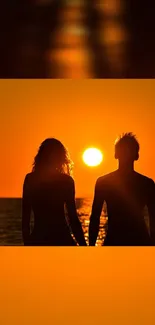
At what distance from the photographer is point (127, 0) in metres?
1.68

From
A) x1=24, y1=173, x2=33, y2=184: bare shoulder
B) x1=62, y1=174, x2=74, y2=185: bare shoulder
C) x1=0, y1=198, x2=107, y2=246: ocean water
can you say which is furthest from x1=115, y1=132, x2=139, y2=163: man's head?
x1=0, y1=198, x2=107, y2=246: ocean water

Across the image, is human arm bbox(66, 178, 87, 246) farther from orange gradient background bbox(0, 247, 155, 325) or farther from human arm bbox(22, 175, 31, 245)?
orange gradient background bbox(0, 247, 155, 325)

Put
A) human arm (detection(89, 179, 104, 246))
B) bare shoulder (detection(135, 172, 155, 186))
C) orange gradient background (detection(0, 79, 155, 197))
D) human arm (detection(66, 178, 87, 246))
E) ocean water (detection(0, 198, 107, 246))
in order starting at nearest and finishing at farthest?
human arm (detection(66, 178, 87, 246)) → human arm (detection(89, 179, 104, 246)) → bare shoulder (detection(135, 172, 155, 186)) → orange gradient background (detection(0, 79, 155, 197)) → ocean water (detection(0, 198, 107, 246))

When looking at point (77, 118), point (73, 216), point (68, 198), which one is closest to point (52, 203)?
point (68, 198)

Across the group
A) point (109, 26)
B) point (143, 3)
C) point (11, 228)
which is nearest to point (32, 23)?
point (109, 26)

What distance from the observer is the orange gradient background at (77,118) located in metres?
5.08

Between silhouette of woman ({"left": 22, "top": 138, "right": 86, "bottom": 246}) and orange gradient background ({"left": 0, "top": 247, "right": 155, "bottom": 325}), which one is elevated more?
silhouette of woman ({"left": 22, "top": 138, "right": 86, "bottom": 246})

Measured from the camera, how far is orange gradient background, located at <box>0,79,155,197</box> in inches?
200

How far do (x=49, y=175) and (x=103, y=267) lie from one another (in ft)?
3.09

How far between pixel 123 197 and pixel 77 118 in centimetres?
277

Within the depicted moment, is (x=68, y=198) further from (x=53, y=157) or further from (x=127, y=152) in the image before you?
(x=127, y=152)

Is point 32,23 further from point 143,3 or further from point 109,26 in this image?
point 143,3

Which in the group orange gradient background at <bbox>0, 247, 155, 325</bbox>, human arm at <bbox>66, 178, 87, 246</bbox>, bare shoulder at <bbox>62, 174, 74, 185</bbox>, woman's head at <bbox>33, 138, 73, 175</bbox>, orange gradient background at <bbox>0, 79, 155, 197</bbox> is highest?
orange gradient background at <bbox>0, 79, 155, 197</bbox>

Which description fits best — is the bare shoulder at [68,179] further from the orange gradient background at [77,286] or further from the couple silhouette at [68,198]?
the orange gradient background at [77,286]
